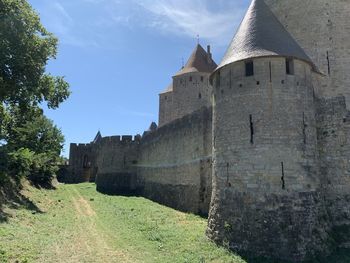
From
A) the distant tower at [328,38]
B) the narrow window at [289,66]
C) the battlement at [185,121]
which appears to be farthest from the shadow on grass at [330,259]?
the battlement at [185,121]

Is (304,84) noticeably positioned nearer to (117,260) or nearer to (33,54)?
(117,260)

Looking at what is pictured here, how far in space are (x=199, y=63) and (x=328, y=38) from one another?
19438mm

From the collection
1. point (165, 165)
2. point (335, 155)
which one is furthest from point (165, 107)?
point (335, 155)

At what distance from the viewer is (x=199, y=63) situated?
1497 inches

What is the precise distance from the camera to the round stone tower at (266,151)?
12.7 metres

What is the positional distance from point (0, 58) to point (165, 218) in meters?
10.6

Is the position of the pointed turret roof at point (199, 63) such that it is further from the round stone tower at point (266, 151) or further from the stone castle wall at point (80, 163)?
the round stone tower at point (266, 151)

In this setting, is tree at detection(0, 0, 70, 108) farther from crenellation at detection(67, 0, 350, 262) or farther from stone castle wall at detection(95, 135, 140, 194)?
stone castle wall at detection(95, 135, 140, 194)

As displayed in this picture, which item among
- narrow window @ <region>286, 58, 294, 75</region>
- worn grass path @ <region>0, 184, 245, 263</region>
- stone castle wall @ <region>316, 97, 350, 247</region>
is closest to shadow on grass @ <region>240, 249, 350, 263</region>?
worn grass path @ <region>0, 184, 245, 263</region>

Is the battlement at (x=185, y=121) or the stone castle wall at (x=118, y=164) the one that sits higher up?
the battlement at (x=185, y=121)

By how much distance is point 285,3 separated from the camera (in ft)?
68.2

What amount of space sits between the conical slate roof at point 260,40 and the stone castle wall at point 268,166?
0.31 m

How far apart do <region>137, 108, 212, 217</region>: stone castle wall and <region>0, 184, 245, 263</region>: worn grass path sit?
1505mm

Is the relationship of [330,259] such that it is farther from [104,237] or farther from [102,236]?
[102,236]
